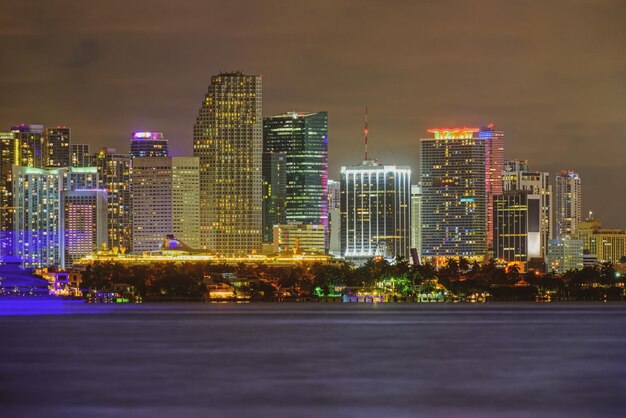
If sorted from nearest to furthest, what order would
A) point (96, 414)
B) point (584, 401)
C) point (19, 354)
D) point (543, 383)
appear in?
point (96, 414), point (584, 401), point (543, 383), point (19, 354)

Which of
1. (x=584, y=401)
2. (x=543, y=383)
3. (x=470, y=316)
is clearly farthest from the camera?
(x=470, y=316)

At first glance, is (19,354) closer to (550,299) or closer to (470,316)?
(470,316)

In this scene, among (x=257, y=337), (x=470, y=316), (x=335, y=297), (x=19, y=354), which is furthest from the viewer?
(x=335, y=297)

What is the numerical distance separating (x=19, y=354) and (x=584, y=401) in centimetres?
3161

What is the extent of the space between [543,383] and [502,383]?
1.71m

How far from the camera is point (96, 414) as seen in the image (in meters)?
44.4

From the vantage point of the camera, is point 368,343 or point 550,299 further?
point 550,299

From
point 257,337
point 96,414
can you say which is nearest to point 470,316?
point 257,337

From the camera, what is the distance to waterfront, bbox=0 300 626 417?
46.5m

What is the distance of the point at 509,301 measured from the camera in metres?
181

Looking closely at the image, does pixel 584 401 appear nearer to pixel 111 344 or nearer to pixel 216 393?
pixel 216 393

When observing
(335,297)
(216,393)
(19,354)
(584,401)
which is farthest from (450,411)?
(335,297)

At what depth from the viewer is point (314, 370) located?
59312 millimetres

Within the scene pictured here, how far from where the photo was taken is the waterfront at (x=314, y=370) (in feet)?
153
